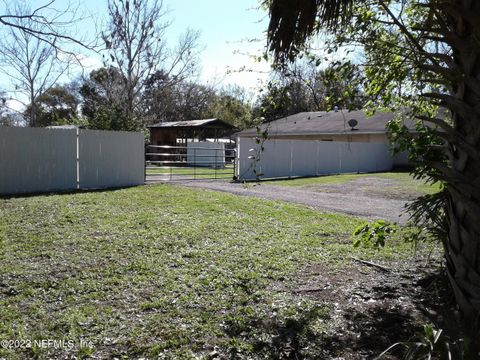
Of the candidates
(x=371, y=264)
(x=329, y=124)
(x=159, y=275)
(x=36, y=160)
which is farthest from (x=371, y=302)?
(x=329, y=124)

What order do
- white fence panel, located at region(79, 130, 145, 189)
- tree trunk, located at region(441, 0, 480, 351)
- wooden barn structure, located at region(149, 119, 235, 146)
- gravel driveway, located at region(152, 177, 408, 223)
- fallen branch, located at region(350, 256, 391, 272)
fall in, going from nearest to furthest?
tree trunk, located at region(441, 0, 480, 351) < fallen branch, located at region(350, 256, 391, 272) < gravel driveway, located at region(152, 177, 408, 223) < white fence panel, located at region(79, 130, 145, 189) < wooden barn structure, located at region(149, 119, 235, 146)

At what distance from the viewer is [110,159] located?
1366 cm

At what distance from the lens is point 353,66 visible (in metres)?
4.48

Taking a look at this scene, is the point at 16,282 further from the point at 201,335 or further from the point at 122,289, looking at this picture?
the point at 201,335

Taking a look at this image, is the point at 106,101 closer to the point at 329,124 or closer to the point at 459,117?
the point at 329,124

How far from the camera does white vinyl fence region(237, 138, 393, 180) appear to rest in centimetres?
1812

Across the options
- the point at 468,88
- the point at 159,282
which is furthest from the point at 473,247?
the point at 159,282

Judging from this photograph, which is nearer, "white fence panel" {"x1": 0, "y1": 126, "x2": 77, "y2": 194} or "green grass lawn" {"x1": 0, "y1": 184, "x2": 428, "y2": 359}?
"green grass lawn" {"x1": 0, "y1": 184, "x2": 428, "y2": 359}

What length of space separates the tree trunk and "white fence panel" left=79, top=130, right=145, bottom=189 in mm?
11837

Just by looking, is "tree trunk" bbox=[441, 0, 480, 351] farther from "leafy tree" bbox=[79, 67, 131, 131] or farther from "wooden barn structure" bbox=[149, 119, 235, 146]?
"wooden barn structure" bbox=[149, 119, 235, 146]

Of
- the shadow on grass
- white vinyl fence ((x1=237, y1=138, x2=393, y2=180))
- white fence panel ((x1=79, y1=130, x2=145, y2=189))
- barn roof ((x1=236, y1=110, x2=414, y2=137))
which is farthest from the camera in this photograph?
barn roof ((x1=236, y1=110, x2=414, y2=137))

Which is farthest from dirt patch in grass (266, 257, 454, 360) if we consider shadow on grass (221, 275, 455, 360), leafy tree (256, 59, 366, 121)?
leafy tree (256, 59, 366, 121)

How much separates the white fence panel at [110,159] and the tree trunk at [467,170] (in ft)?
38.8

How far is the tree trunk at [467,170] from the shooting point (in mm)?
2504
